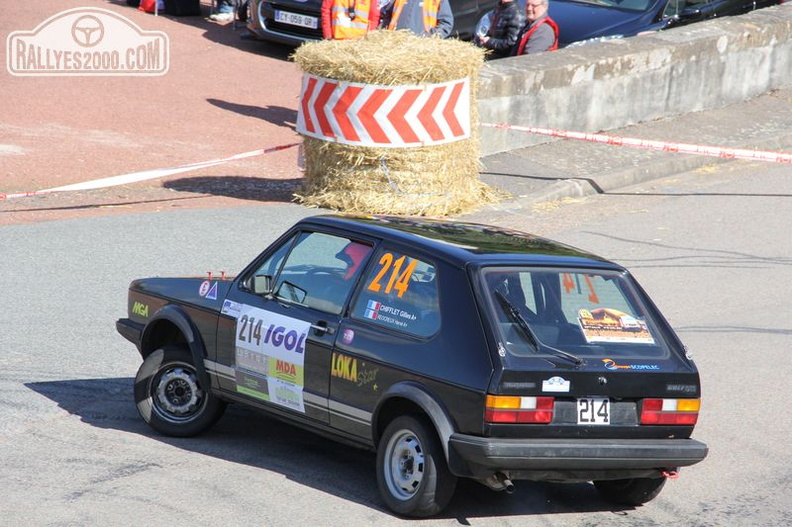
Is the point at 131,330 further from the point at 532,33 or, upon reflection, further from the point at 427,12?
the point at 532,33

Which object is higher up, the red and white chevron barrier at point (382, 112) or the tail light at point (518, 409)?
the red and white chevron barrier at point (382, 112)

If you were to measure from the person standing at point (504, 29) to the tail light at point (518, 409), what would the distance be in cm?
1055

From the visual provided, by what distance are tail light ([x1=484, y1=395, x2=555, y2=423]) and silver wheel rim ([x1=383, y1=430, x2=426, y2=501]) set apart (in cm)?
44

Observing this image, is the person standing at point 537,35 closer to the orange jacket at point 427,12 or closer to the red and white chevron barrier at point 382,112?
the orange jacket at point 427,12

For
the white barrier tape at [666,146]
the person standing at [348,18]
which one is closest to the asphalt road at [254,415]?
the white barrier tape at [666,146]

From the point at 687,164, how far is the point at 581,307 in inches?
372

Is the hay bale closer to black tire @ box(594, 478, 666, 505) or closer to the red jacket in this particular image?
the red jacket

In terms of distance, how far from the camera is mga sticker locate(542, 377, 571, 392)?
18.4 feet

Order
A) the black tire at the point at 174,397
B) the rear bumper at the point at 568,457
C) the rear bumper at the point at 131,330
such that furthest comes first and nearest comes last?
the rear bumper at the point at 131,330 → the black tire at the point at 174,397 → the rear bumper at the point at 568,457

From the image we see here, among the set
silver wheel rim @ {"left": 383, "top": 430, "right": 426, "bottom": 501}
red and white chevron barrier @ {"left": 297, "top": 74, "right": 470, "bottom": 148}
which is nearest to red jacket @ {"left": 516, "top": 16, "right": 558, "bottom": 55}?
red and white chevron barrier @ {"left": 297, "top": 74, "right": 470, "bottom": 148}

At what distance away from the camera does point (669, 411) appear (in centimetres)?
590

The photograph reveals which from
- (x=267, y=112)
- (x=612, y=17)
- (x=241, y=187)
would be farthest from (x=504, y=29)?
(x=241, y=187)

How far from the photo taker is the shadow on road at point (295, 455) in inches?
245

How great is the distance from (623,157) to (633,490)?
29.4ft
